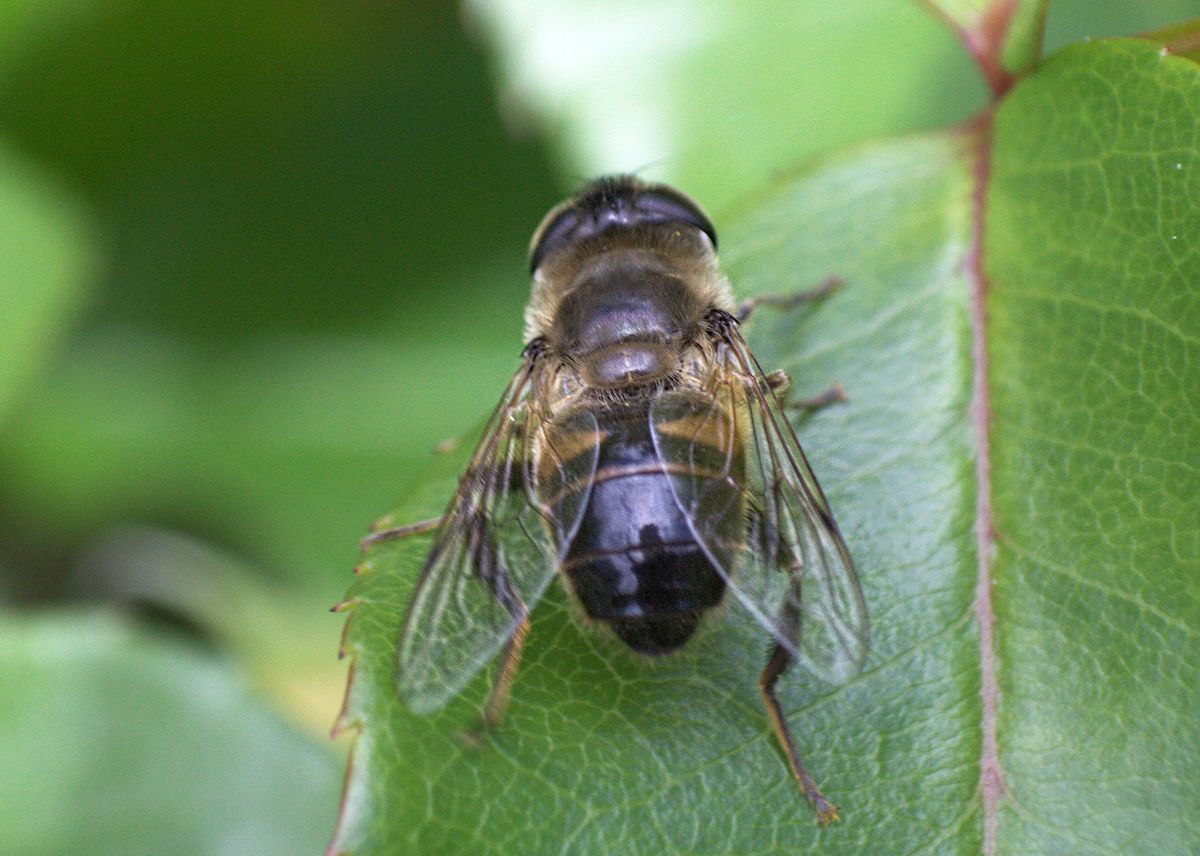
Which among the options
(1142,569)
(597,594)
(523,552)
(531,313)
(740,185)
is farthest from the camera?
(740,185)

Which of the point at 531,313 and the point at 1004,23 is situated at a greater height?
the point at 1004,23

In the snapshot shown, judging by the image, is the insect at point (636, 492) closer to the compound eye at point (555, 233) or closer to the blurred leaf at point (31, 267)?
the compound eye at point (555, 233)

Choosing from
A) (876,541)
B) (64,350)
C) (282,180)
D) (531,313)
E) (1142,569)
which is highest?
(282,180)

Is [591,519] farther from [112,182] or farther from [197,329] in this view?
[112,182]

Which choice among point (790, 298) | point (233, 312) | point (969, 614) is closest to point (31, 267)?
point (233, 312)

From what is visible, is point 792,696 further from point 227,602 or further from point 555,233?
point 227,602

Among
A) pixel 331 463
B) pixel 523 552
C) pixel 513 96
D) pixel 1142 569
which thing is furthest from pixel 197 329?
pixel 1142 569

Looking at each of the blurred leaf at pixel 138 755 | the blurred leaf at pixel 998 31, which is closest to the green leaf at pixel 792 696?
the blurred leaf at pixel 998 31
